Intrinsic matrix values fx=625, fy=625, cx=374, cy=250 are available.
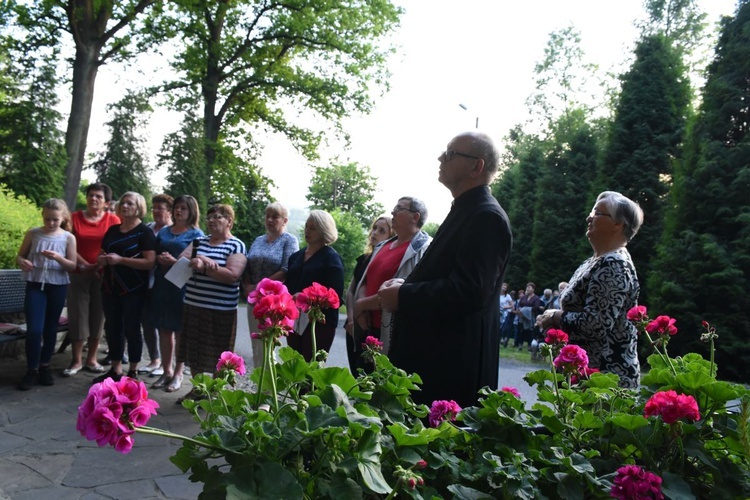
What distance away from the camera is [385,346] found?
13.9 feet

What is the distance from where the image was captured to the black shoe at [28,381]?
19.4 ft

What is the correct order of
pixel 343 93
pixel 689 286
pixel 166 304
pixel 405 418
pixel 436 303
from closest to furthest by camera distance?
pixel 405 418, pixel 436 303, pixel 166 304, pixel 689 286, pixel 343 93

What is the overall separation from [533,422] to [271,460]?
0.73 metres

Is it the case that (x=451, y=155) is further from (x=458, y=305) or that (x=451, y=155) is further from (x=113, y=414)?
(x=113, y=414)

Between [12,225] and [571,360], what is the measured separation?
7.56m

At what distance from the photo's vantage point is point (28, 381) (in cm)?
596

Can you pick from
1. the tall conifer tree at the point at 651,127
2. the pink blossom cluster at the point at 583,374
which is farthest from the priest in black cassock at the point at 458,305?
the tall conifer tree at the point at 651,127

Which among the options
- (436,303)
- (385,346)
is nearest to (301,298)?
(436,303)

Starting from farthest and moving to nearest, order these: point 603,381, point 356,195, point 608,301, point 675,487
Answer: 1. point 356,195
2. point 608,301
3. point 603,381
4. point 675,487

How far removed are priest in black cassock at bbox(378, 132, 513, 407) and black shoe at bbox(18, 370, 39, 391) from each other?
4.74m

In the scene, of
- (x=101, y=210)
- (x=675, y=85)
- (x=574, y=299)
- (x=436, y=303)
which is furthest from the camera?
(x=675, y=85)

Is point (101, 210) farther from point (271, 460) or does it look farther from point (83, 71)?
point (83, 71)

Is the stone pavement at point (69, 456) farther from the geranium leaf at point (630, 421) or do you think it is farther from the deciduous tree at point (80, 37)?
the deciduous tree at point (80, 37)

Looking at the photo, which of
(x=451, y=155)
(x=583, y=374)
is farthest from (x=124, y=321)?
(x=583, y=374)
